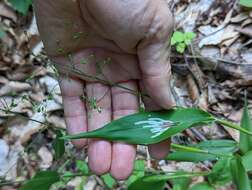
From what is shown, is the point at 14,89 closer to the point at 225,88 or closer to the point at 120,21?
the point at 225,88

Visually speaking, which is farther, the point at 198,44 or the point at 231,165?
the point at 198,44

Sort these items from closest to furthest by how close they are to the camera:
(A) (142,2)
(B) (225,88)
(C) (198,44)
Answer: (A) (142,2) < (B) (225,88) < (C) (198,44)

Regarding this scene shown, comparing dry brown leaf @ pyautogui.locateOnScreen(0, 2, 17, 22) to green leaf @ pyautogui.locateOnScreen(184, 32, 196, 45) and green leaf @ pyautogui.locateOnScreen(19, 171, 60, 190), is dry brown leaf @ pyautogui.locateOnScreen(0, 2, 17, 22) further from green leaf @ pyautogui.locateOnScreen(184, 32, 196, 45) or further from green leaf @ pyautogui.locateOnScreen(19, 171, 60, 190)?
green leaf @ pyautogui.locateOnScreen(19, 171, 60, 190)

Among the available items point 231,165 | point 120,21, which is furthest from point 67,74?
point 231,165

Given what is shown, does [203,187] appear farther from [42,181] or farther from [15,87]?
[15,87]

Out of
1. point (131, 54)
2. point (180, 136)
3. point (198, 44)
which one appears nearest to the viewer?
point (131, 54)

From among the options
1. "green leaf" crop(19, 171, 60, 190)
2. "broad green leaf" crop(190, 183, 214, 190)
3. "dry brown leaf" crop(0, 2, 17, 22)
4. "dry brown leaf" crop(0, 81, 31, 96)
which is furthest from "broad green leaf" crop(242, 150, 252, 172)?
"dry brown leaf" crop(0, 2, 17, 22)

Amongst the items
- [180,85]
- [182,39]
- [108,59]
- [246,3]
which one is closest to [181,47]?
[182,39]
